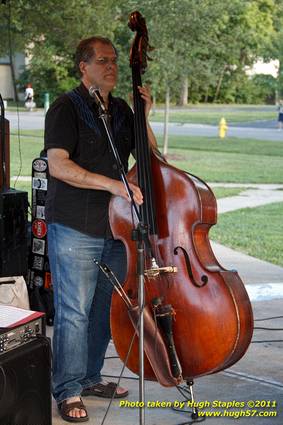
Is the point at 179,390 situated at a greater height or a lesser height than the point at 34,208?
lesser

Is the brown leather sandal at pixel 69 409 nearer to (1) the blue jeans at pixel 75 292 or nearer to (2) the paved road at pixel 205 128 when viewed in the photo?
(1) the blue jeans at pixel 75 292

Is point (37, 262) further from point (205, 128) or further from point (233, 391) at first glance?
point (205, 128)

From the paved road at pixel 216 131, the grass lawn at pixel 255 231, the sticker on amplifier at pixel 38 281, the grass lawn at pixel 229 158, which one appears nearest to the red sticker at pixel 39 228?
the sticker on amplifier at pixel 38 281

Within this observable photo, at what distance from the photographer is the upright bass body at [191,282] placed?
3402 mm

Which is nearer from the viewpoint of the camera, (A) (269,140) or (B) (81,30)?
(B) (81,30)

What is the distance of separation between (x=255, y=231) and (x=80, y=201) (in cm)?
616

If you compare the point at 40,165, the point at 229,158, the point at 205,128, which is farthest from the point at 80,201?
the point at 205,128

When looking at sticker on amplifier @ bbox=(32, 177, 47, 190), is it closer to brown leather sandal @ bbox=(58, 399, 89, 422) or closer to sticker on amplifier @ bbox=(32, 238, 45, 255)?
sticker on amplifier @ bbox=(32, 238, 45, 255)

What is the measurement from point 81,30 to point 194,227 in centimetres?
628

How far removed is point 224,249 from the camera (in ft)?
28.4

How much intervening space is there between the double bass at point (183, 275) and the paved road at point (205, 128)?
2124 centimetres

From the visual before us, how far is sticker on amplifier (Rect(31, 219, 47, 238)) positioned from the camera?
5562 millimetres

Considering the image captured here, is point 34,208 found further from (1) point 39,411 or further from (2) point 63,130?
(1) point 39,411

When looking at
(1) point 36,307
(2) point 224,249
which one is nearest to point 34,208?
(1) point 36,307
